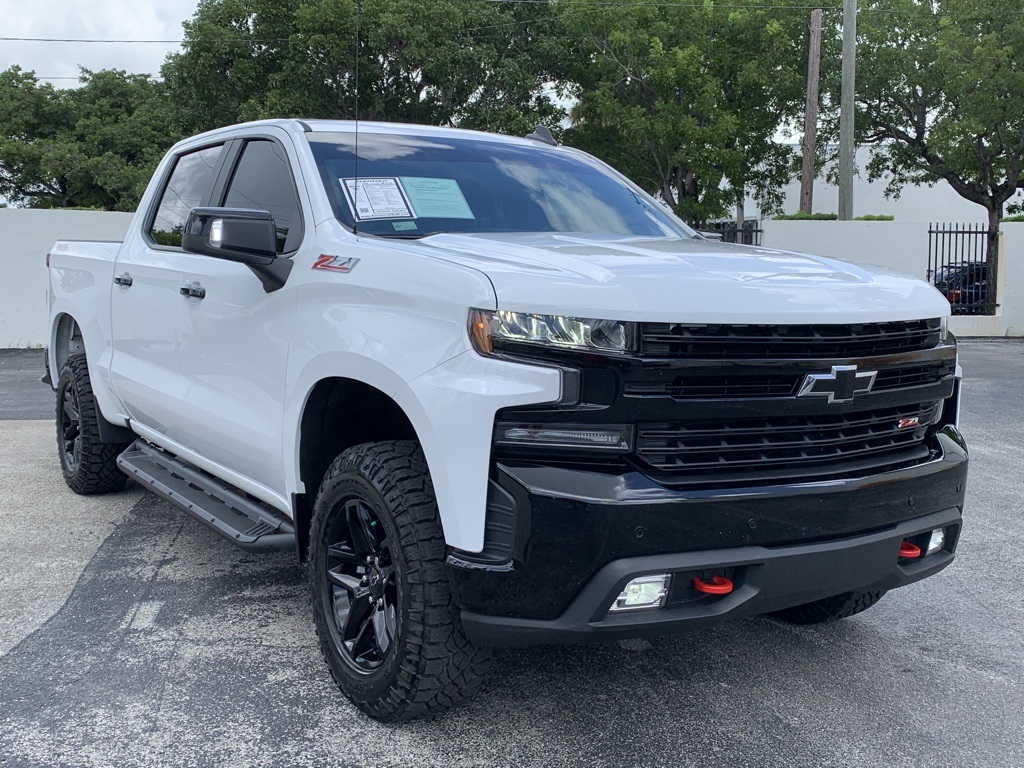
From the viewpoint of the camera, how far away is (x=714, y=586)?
2775mm

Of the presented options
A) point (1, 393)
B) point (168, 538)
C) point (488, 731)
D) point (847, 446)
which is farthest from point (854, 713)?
point (1, 393)

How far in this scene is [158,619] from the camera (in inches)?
161

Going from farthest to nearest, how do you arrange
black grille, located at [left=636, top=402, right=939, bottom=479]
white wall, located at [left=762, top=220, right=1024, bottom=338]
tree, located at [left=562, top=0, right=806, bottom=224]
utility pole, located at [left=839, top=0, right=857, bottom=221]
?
tree, located at [left=562, top=0, right=806, bottom=224], utility pole, located at [left=839, top=0, right=857, bottom=221], white wall, located at [left=762, top=220, right=1024, bottom=338], black grille, located at [left=636, top=402, right=939, bottom=479]

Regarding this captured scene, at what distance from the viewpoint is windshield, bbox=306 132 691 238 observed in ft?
12.3

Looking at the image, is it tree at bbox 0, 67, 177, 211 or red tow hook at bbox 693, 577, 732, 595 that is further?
tree at bbox 0, 67, 177, 211

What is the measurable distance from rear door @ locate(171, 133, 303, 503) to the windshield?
21 cm

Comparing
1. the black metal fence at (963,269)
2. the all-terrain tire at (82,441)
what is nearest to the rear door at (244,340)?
the all-terrain tire at (82,441)

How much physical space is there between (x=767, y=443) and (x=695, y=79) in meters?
26.9

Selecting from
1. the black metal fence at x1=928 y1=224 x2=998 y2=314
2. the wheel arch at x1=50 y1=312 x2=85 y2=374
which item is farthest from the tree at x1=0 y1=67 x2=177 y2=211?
the wheel arch at x1=50 y1=312 x2=85 y2=374

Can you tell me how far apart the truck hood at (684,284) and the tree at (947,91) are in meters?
22.0

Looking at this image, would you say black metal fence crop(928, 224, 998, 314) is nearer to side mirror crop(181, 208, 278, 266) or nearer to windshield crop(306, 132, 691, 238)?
windshield crop(306, 132, 691, 238)

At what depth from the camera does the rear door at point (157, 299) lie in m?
4.55

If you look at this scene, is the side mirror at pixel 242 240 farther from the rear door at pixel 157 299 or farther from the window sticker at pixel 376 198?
the rear door at pixel 157 299

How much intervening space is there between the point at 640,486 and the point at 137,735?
1.70 metres
